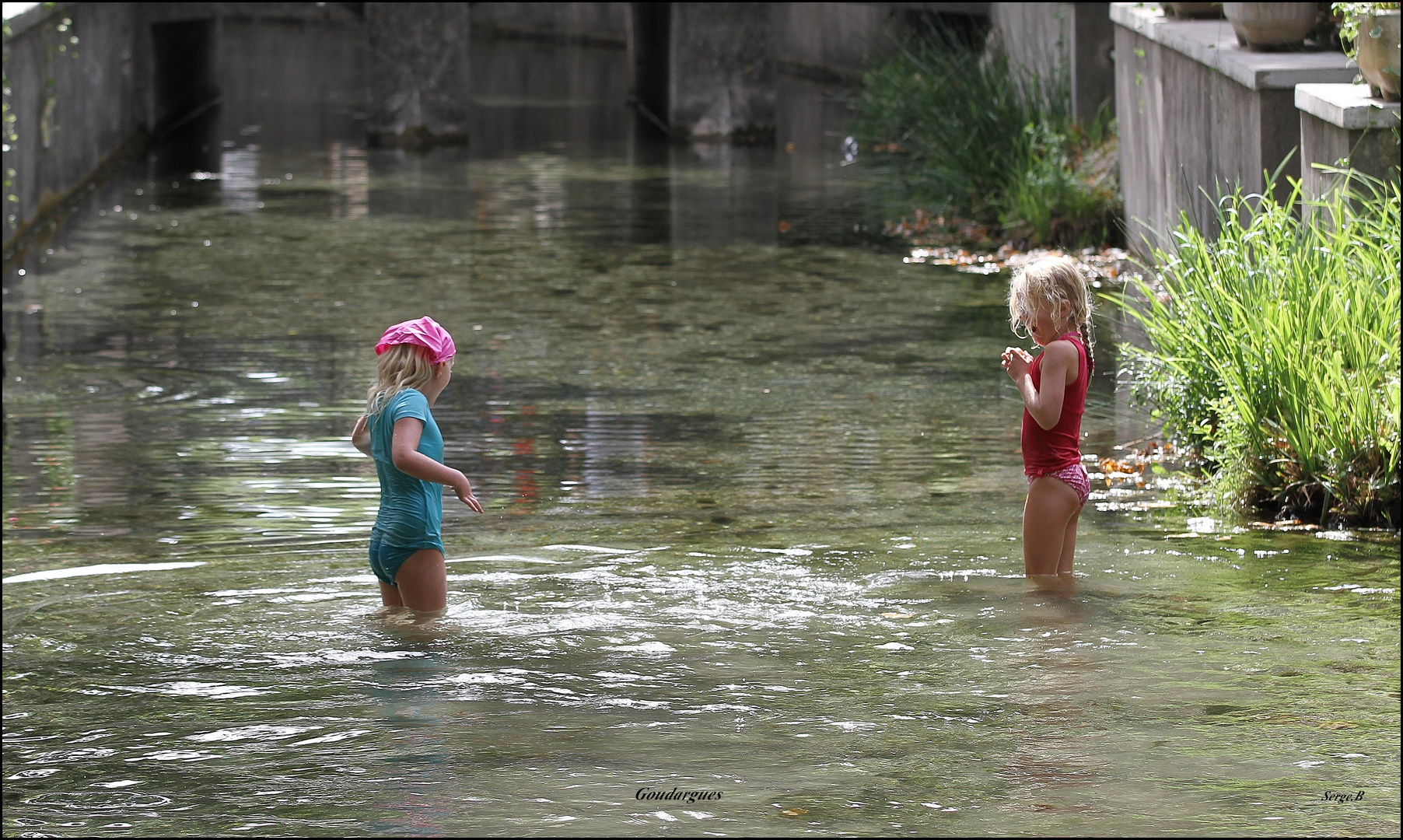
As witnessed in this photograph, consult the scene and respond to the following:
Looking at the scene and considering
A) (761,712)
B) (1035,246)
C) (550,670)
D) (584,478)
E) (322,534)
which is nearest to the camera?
(761,712)

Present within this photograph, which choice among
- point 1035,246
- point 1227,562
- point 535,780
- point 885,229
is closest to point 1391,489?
point 1227,562

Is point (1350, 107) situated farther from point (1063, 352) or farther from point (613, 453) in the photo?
point (613, 453)

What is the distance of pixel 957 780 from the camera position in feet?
12.3

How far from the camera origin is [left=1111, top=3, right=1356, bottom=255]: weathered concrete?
962 cm

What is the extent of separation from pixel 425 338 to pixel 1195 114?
7286mm

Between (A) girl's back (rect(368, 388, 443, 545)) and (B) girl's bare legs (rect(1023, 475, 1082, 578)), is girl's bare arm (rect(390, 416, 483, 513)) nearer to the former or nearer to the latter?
(A) girl's back (rect(368, 388, 443, 545))

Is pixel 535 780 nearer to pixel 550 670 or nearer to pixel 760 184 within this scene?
pixel 550 670

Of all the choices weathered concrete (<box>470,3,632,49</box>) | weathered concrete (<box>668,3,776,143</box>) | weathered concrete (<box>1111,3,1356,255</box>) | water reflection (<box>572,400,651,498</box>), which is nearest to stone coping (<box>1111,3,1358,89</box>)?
weathered concrete (<box>1111,3,1356,255</box>)

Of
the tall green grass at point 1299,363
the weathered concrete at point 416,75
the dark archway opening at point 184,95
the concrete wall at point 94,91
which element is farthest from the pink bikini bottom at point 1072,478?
the weathered concrete at point 416,75

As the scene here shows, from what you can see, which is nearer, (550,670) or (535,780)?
(535,780)

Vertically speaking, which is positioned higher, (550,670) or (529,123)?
(529,123)

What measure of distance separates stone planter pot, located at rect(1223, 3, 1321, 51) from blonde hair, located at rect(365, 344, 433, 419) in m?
6.58

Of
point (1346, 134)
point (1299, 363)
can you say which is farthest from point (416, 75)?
point (1299, 363)

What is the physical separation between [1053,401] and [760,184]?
15.0 m
